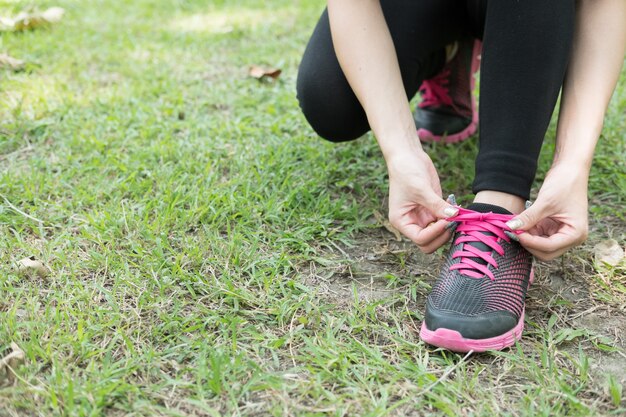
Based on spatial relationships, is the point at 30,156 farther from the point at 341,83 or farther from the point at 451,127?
the point at 451,127

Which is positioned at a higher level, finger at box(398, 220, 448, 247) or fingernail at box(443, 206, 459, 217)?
fingernail at box(443, 206, 459, 217)

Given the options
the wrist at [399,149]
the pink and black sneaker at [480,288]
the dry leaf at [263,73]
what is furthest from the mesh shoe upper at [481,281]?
the dry leaf at [263,73]

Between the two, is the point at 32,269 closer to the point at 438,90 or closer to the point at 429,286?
the point at 429,286

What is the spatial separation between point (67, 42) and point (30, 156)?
863mm

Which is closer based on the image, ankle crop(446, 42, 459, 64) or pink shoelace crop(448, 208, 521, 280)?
pink shoelace crop(448, 208, 521, 280)

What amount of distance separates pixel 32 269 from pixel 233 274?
1.16 ft

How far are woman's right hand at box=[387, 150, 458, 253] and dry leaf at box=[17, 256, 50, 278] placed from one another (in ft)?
2.03

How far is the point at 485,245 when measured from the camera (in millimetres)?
1106

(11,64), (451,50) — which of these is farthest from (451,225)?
(11,64)

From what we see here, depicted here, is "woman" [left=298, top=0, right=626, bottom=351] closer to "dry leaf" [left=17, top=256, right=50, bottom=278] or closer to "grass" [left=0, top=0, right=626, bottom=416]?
"grass" [left=0, top=0, right=626, bottom=416]

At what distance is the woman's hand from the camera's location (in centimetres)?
106

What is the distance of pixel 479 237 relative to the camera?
3.64 feet

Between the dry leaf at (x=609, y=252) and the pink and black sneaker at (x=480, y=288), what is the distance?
0.22 metres

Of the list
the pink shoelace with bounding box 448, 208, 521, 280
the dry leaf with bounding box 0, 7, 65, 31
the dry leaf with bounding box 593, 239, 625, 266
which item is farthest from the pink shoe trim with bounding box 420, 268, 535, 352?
the dry leaf with bounding box 0, 7, 65, 31
